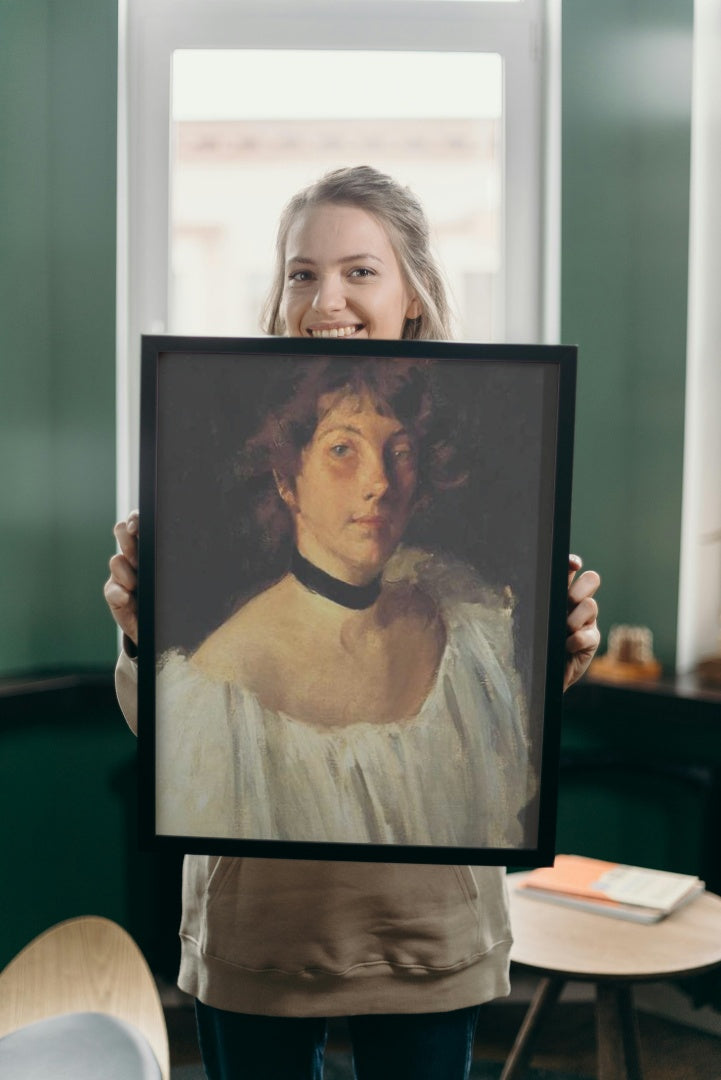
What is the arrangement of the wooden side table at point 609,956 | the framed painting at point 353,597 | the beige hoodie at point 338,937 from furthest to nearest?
the wooden side table at point 609,956, the beige hoodie at point 338,937, the framed painting at point 353,597

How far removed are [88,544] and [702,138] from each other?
1773 mm

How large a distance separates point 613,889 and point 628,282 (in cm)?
146

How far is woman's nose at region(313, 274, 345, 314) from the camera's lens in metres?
1.10

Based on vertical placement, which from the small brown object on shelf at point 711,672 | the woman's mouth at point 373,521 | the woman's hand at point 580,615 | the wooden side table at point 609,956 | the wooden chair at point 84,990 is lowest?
the wooden side table at point 609,956

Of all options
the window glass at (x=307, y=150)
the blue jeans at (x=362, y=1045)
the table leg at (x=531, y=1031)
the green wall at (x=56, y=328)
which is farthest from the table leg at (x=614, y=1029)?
the window glass at (x=307, y=150)

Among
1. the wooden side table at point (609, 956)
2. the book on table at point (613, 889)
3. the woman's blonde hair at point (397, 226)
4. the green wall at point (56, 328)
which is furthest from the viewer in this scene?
the green wall at point (56, 328)

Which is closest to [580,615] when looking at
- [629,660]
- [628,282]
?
[629,660]

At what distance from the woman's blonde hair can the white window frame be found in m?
1.45

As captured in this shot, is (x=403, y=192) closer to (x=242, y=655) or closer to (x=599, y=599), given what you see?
(x=242, y=655)

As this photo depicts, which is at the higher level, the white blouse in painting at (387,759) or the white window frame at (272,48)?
the white window frame at (272,48)

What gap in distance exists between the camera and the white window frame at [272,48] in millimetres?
2559

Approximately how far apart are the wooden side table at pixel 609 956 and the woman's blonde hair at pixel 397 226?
1046 mm

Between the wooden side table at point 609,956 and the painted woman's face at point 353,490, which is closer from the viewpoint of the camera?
the painted woman's face at point 353,490

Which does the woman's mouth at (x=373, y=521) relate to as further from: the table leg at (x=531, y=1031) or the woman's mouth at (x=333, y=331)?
the table leg at (x=531, y=1031)
